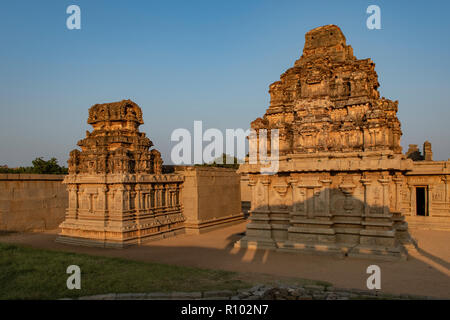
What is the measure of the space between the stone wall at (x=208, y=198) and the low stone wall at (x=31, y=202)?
8300 millimetres

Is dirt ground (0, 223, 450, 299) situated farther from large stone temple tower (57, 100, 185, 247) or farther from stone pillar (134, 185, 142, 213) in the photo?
stone pillar (134, 185, 142, 213)

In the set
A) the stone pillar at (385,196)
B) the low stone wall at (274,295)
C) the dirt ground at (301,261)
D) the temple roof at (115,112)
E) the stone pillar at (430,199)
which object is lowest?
the dirt ground at (301,261)

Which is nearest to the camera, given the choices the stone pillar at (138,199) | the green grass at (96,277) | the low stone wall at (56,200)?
the green grass at (96,277)

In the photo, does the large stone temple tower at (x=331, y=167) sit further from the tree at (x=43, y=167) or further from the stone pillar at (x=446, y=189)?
the tree at (x=43, y=167)

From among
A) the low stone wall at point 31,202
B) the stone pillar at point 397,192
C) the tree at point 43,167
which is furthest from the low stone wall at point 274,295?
the tree at point 43,167

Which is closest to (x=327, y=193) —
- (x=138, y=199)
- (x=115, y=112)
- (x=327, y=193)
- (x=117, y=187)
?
(x=327, y=193)

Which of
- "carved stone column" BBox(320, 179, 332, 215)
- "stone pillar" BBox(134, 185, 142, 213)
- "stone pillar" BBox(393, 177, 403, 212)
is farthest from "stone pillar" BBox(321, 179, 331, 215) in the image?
"stone pillar" BBox(134, 185, 142, 213)

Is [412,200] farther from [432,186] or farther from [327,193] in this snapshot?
[327,193]

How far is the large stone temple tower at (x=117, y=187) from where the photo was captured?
15.9 metres

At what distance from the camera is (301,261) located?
12031mm

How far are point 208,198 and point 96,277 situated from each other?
12.1 meters
